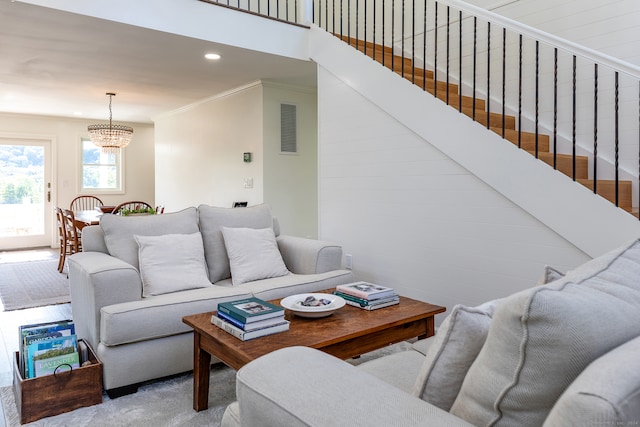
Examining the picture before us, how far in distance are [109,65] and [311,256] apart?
3153 millimetres

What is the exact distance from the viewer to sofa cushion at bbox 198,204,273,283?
3.39 metres

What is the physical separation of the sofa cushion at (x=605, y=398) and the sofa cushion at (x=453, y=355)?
0.33m

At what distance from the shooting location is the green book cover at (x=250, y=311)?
6.68ft

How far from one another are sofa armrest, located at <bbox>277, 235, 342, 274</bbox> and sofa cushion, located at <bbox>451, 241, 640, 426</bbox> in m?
2.48

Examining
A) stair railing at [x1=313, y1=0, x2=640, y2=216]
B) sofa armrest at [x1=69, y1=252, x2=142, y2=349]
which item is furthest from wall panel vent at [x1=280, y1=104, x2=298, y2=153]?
sofa armrest at [x1=69, y1=252, x2=142, y2=349]

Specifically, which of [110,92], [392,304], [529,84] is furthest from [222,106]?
[392,304]

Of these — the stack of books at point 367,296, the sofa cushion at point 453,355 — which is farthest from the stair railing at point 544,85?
the sofa cushion at point 453,355

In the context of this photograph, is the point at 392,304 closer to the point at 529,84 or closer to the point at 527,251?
the point at 527,251

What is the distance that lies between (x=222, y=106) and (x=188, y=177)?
150 cm

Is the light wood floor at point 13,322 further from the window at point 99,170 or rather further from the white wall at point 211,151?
the window at point 99,170

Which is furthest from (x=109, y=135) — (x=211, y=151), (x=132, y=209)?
(x=211, y=151)

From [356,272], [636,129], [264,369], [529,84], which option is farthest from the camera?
[356,272]

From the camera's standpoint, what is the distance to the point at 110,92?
245 inches

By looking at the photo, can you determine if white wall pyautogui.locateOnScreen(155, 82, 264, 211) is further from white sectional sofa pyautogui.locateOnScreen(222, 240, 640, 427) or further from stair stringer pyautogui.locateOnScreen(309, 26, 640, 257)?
white sectional sofa pyautogui.locateOnScreen(222, 240, 640, 427)
